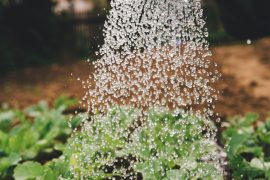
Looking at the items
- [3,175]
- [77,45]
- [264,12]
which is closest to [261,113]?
[264,12]

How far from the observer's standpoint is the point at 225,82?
6.81 m

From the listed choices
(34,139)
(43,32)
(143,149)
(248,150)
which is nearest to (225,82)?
(248,150)

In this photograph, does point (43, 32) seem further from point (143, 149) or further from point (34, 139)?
point (143, 149)

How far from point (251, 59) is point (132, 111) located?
17.4 feet

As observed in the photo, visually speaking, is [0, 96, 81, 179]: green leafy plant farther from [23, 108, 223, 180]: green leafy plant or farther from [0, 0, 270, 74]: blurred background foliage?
[0, 0, 270, 74]: blurred background foliage

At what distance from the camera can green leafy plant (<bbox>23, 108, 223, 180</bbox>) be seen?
2602 mm

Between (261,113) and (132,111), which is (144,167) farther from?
(261,113)

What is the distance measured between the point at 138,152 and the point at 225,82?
430cm

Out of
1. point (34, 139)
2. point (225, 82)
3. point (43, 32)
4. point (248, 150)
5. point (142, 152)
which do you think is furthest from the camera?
point (43, 32)

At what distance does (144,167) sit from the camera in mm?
2590

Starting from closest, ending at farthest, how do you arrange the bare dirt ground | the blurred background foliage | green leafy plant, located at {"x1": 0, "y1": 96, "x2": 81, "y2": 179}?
green leafy plant, located at {"x1": 0, "y1": 96, "x2": 81, "y2": 179}
the bare dirt ground
the blurred background foliage

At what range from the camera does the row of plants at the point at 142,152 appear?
2.64 m

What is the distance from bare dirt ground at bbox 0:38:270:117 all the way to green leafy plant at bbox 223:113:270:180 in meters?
1.54

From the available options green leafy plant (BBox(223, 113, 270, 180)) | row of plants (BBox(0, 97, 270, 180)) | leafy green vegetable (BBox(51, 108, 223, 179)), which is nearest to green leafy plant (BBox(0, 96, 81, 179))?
row of plants (BBox(0, 97, 270, 180))
